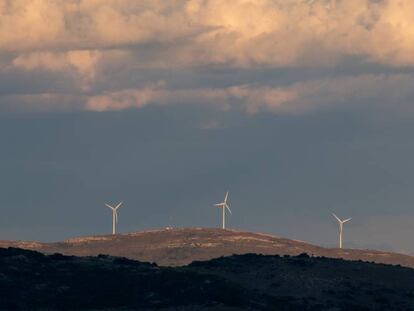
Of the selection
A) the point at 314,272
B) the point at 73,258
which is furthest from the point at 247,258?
the point at 73,258

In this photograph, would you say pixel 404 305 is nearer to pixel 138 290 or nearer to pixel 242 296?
pixel 242 296

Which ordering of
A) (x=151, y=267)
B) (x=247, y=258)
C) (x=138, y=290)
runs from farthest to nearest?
(x=247, y=258)
(x=151, y=267)
(x=138, y=290)

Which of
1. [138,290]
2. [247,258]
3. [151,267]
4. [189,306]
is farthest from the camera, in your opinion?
[247,258]

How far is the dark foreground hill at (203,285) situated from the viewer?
156 meters

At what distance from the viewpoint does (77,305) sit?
155 metres

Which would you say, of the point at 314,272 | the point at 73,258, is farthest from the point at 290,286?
the point at 73,258

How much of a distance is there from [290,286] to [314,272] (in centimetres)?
986

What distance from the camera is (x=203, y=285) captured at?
534 ft

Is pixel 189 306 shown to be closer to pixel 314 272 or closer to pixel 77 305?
pixel 77 305

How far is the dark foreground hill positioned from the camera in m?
156

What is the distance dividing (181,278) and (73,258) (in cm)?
2339

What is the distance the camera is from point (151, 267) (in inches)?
6983

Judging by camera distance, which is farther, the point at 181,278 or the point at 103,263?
the point at 103,263

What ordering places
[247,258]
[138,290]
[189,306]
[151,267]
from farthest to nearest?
[247,258] < [151,267] < [138,290] < [189,306]
